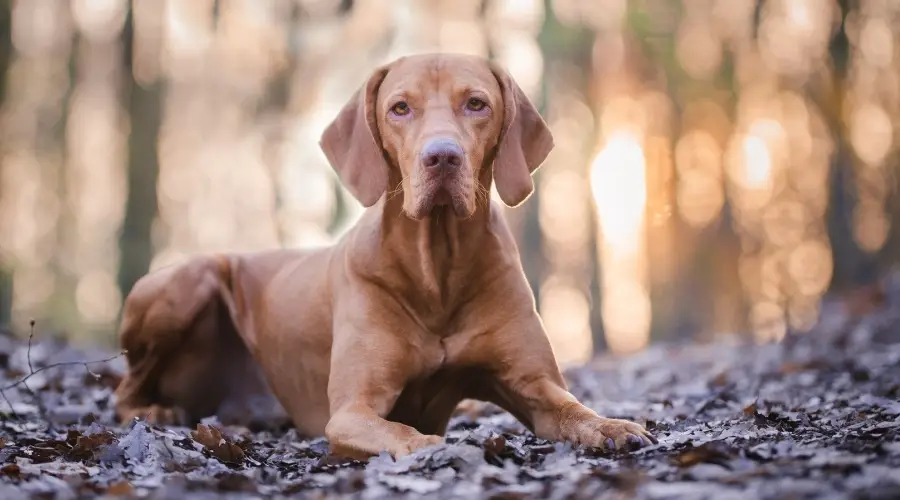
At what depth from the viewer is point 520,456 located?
4117mm

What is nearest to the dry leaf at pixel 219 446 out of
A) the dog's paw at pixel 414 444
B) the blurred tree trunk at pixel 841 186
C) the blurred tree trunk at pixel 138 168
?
the dog's paw at pixel 414 444

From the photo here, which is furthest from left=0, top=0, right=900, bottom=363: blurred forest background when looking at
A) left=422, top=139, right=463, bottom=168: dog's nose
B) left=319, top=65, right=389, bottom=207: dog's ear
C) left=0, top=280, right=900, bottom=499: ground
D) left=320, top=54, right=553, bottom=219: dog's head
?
left=422, top=139, right=463, bottom=168: dog's nose

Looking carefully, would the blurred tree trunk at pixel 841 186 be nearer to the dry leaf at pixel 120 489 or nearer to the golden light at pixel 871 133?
the golden light at pixel 871 133

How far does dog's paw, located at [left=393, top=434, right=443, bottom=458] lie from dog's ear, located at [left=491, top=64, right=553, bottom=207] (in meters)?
1.28

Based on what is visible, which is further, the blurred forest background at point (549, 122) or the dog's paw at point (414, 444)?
the blurred forest background at point (549, 122)

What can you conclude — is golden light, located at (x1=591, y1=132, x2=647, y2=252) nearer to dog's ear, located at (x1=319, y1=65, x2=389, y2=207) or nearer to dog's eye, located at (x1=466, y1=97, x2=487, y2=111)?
dog's ear, located at (x1=319, y1=65, x2=389, y2=207)

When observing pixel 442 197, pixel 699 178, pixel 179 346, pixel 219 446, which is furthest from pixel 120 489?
pixel 699 178

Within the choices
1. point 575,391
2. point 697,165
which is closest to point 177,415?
point 575,391

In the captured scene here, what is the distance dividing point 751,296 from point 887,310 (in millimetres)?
12474

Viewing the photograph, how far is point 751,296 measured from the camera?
23594 mm

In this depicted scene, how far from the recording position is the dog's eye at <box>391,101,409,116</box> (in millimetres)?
4930

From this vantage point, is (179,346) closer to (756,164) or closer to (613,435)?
(613,435)

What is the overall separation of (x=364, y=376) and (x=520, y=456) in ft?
3.50

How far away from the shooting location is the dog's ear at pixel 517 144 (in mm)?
5000
